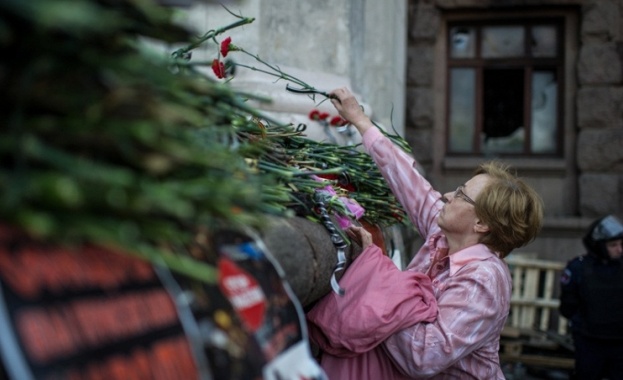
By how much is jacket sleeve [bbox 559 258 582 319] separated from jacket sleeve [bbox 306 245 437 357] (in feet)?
15.5

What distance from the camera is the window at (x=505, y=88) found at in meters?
9.75

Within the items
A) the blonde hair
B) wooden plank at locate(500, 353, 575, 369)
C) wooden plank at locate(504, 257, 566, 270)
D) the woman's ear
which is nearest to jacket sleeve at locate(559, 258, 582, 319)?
wooden plank at locate(500, 353, 575, 369)

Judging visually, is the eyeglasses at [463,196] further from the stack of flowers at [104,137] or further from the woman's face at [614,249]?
the woman's face at [614,249]

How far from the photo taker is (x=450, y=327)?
92.8 inches

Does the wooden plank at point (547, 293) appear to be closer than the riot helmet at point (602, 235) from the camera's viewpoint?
No

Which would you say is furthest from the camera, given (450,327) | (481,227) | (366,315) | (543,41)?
(543,41)

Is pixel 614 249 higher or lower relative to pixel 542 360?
higher

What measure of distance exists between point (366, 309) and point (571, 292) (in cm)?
494

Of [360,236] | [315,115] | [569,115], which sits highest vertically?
[569,115]

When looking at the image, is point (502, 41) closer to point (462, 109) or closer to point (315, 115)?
point (462, 109)

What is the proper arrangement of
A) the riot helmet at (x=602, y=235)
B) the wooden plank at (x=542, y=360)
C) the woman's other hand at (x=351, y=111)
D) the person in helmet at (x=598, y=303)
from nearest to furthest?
the woman's other hand at (x=351, y=111)
the person in helmet at (x=598, y=303)
the riot helmet at (x=602, y=235)
the wooden plank at (x=542, y=360)

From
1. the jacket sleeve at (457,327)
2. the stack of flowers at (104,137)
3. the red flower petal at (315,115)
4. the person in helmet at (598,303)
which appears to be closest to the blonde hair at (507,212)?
the jacket sleeve at (457,327)

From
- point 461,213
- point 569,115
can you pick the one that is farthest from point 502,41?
point 461,213

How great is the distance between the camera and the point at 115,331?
995mm
